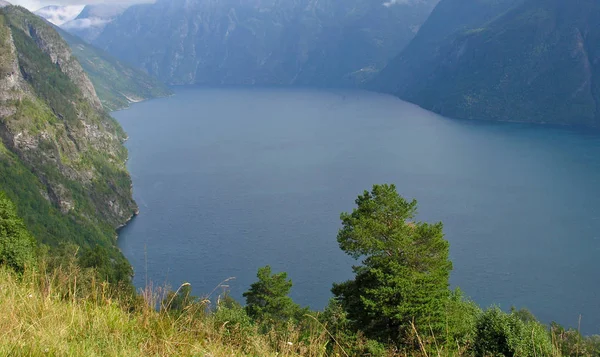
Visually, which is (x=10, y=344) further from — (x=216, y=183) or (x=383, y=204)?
(x=216, y=183)

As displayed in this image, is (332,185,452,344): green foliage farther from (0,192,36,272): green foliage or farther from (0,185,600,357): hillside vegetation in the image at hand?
(0,192,36,272): green foliage

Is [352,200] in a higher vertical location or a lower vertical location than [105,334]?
lower

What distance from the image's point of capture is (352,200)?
66500mm

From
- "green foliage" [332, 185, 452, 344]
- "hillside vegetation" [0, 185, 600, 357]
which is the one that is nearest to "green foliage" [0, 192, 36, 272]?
"hillside vegetation" [0, 185, 600, 357]

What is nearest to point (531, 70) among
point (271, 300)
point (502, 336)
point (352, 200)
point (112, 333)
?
point (352, 200)

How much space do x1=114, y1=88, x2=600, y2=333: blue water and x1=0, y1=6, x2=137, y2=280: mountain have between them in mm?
4126

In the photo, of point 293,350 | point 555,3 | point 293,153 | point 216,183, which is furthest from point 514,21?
point 293,350

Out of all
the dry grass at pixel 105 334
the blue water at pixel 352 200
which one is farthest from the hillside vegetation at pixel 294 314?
the blue water at pixel 352 200

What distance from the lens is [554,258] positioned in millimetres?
48906

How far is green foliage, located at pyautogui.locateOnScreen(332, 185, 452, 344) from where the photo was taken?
506 inches

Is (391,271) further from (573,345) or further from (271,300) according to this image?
(271,300)

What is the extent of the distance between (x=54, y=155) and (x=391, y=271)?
6799cm

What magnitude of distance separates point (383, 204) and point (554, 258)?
40.4 m

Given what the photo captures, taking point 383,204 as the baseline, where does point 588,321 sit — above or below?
below
